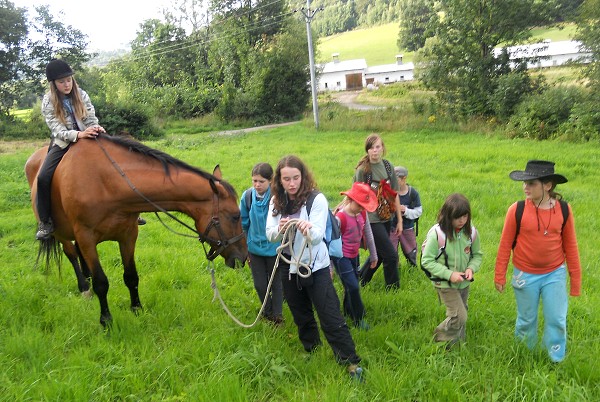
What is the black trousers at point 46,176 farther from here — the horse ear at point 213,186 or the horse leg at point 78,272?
the horse ear at point 213,186

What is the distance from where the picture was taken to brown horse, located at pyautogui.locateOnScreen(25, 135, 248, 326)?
3.96 meters

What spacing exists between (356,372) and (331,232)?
1.04m

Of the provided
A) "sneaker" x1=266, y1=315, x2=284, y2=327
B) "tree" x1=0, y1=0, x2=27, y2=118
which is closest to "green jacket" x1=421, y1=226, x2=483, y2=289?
"sneaker" x1=266, y1=315, x2=284, y2=327

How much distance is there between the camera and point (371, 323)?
4.20 metres

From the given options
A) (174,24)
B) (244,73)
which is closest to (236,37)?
(244,73)

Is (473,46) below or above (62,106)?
above

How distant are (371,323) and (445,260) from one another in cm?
110

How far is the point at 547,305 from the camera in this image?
3.33 meters

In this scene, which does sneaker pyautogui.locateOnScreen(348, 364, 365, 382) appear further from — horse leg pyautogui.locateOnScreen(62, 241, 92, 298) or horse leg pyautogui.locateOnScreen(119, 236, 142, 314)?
horse leg pyautogui.locateOnScreen(62, 241, 92, 298)

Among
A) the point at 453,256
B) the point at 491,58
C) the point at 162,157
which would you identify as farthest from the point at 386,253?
the point at 491,58

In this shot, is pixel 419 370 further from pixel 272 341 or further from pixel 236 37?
pixel 236 37

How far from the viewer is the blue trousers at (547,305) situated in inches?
130

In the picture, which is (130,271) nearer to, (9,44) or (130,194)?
(130,194)

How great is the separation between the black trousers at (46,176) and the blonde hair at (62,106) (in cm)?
30
